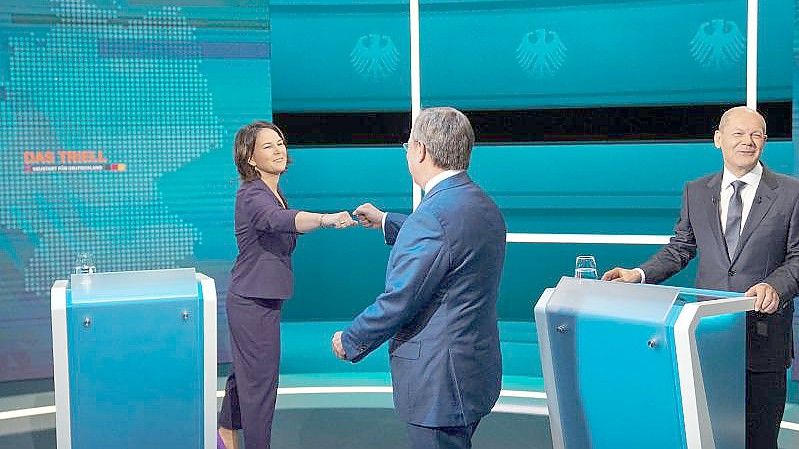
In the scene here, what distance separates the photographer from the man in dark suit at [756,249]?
2.88m

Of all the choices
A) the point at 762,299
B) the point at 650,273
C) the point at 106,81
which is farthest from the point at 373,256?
the point at 762,299

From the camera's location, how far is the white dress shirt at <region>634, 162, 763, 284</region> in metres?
2.97

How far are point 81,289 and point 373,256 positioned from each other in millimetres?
3790

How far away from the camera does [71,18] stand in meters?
5.50

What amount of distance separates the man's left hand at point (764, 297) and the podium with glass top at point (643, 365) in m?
0.12

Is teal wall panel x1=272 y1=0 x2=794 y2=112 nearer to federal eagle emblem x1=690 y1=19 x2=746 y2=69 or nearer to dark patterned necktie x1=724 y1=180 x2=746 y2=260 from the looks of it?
federal eagle emblem x1=690 y1=19 x2=746 y2=69

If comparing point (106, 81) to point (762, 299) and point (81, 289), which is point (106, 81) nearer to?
point (81, 289)

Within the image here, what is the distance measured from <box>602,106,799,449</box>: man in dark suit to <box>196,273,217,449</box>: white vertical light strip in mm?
1267

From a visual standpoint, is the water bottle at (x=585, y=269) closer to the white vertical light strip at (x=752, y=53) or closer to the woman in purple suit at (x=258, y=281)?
the woman in purple suit at (x=258, y=281)

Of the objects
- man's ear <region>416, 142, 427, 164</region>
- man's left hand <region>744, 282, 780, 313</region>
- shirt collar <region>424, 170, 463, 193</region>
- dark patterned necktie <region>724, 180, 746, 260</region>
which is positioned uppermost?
man's ear <region>416, 142, 427, 164</region>

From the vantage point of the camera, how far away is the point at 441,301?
2.52m

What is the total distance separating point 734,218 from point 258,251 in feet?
5.83

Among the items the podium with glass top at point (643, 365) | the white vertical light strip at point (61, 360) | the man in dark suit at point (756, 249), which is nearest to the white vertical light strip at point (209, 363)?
the white vertical light strip at point (61, 360)

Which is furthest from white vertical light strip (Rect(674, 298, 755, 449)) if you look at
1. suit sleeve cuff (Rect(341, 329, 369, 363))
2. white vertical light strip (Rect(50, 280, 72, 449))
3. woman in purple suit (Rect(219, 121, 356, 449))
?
white vertical light strip (Rect(50, 280, 72, 449))
